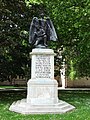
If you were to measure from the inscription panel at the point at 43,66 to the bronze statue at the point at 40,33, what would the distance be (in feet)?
2.50

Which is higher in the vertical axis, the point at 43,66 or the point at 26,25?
the point at 26,25

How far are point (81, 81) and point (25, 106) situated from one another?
29.6 meters

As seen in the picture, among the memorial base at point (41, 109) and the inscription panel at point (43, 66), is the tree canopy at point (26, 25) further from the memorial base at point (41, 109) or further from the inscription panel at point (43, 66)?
the memorial base at point (41, 109)

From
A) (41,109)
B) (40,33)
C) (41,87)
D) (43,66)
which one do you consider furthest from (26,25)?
(41,109)

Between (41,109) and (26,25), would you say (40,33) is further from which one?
(26,25)

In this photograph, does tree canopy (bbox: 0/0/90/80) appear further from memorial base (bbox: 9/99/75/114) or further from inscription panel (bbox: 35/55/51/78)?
memorial base (bbox: 9/99/75/114)

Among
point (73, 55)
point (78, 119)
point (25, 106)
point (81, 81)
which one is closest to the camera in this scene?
point (78, 119)

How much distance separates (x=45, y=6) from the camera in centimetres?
2056

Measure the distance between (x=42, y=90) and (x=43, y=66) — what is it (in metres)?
1.15

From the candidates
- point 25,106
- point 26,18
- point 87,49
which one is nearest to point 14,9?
point 26,18

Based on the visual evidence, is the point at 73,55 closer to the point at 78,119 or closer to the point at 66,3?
the point at 66,3

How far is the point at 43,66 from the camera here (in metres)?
12.7

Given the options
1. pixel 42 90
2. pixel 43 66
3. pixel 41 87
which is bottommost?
pixel 42 90

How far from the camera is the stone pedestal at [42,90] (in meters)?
11.4
